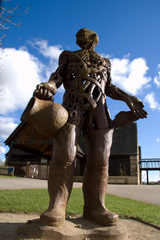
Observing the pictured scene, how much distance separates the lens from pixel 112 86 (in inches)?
116

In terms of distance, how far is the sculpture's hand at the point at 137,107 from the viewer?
2625 millimetres

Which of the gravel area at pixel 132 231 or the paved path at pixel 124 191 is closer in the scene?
the gravel area at pixel 132 231

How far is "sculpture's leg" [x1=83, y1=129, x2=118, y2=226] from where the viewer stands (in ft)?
7.52

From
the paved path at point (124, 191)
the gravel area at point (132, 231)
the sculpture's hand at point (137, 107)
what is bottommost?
the paved path at point (124, 191)

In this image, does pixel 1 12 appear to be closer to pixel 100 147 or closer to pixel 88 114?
pixel 88 114

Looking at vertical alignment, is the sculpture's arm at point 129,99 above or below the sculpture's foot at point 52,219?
above

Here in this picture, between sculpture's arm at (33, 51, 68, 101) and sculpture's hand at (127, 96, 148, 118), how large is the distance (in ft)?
3.32

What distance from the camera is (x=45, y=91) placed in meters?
2.28

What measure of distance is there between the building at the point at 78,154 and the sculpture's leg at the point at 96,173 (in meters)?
13.2

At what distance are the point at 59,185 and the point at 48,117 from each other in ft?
2.45

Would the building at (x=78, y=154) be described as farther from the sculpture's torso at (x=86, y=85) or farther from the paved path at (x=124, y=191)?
the sculpture's torso at (x=86, y=85)

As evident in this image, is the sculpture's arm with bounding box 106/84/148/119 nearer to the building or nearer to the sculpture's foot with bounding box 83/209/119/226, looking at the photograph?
the sculpture's foot with bounding box 83/209/119/226

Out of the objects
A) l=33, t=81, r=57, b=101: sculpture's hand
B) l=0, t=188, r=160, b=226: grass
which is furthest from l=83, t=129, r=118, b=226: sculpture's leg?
l=0, t=188, r=160, b=226: grass

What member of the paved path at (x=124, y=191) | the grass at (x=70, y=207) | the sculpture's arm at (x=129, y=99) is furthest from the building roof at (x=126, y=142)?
the sculpture's arm at (x=129, y=99)
